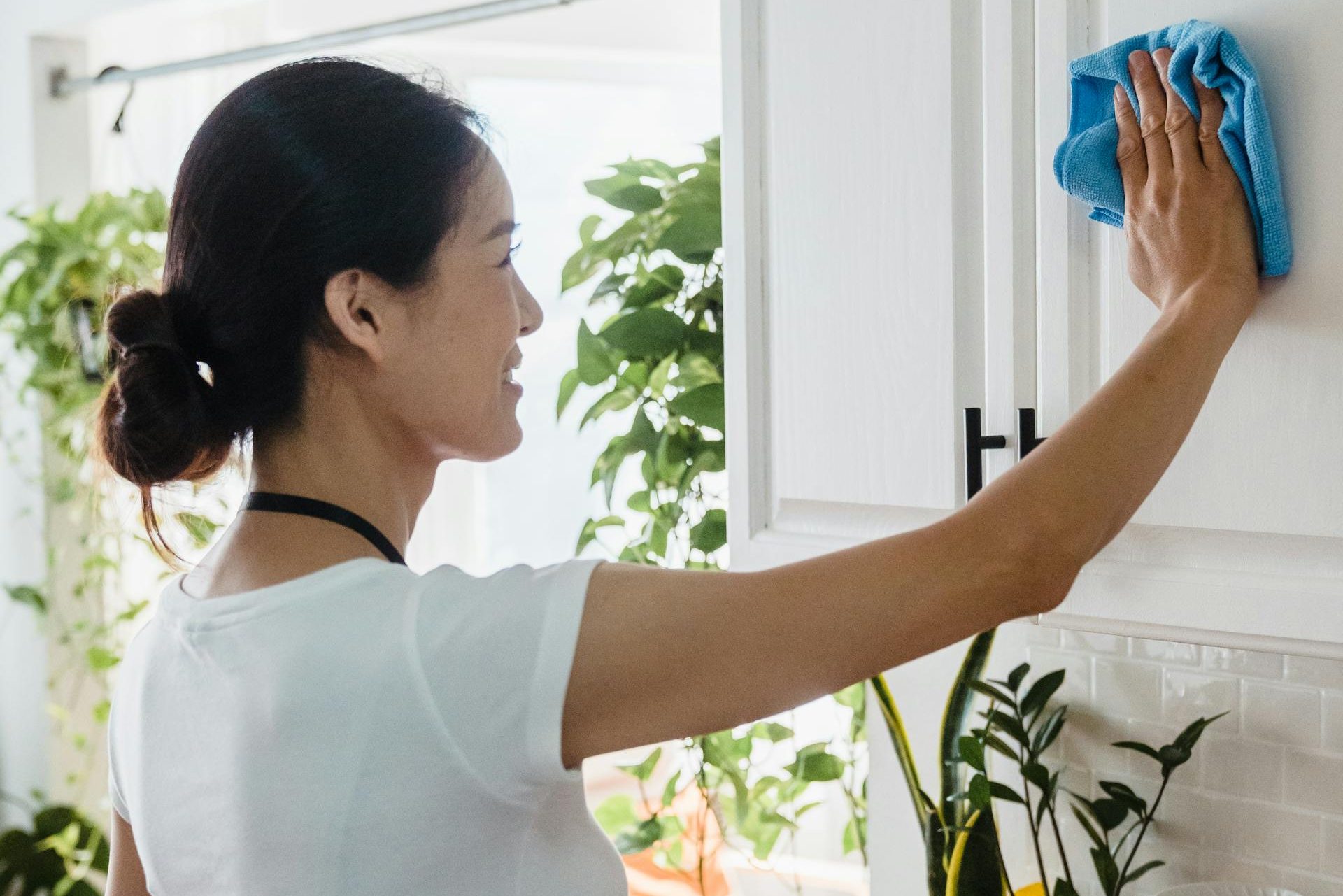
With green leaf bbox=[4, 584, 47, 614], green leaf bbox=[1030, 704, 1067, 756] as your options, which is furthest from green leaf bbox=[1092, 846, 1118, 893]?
green leaf bbox=[4, 584, 47, 614]

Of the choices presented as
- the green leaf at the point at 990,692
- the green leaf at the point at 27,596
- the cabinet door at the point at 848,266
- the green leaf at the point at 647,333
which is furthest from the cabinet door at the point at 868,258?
the green leaf at the point at 27,596

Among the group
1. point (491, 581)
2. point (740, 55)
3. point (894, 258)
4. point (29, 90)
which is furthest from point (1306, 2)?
point (29, 90)

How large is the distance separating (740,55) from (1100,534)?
0.59 meters

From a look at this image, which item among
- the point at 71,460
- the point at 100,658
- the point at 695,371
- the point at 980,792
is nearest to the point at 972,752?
the point at 980,792

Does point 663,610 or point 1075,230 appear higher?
point 1075,230

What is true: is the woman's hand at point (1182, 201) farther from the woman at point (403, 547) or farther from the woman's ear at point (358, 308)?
the woman's ear at point (358, 308)

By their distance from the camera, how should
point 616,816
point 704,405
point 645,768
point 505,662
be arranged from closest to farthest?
1. point 505,662
2. point 704,405
3. point 645,768
4. point 616,816

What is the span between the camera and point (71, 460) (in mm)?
2504

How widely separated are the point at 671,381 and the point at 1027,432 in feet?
2.04

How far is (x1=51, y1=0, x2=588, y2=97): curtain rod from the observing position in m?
1.73

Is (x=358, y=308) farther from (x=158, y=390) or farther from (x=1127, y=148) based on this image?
(x=1127, y=148)

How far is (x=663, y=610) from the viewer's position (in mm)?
693

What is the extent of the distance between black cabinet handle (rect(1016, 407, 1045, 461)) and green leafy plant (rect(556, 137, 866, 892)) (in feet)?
1.63

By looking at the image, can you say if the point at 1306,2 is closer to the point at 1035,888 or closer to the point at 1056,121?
the point at 1056,121
